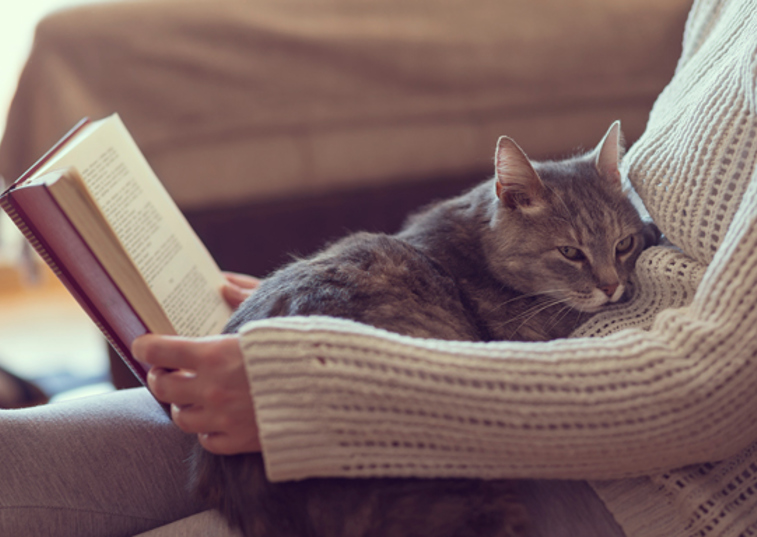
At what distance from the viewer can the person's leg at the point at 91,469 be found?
2.89 feet

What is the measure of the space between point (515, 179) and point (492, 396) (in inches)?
20.4

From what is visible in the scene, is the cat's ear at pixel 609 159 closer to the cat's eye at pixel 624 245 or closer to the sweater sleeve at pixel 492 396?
the cat's eye at pixel 624 245

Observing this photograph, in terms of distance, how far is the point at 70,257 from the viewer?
0.84 m

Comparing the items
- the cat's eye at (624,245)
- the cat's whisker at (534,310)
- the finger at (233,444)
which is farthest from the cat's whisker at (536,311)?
the finger at (233,444)

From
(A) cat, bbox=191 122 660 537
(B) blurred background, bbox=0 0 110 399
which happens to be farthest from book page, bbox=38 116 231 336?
(B) blurred background, bbox=0 0 110 399

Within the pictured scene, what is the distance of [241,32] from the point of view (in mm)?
1900

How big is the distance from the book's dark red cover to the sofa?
3.22ft

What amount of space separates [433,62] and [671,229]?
4.11ft

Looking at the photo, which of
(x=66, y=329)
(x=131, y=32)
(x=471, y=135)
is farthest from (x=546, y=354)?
(x=66, y=329)

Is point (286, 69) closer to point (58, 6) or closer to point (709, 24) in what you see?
point (58, 6)

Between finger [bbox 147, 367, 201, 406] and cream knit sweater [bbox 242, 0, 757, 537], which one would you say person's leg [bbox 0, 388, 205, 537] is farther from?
cream knit sweater [bbox 242, 0, 757, 537]

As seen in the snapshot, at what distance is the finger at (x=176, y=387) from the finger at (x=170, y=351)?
1cm

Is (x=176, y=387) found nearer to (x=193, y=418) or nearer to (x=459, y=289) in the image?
(x=193, y=418)

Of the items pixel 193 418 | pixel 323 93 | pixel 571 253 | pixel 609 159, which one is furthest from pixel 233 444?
pixel 323 93
